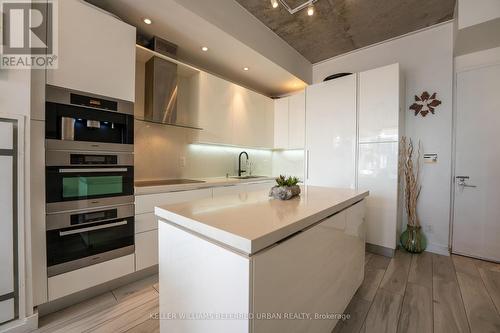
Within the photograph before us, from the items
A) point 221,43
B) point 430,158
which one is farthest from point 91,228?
point 430,158

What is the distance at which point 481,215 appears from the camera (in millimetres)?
→ 2494

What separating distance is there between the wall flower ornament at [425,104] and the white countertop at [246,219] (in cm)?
252

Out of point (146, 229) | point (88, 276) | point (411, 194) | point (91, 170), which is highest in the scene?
point (91, 170)

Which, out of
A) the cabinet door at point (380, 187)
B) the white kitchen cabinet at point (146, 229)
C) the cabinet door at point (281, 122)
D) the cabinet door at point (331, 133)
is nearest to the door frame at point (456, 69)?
the cabinet door at point (380, 187)

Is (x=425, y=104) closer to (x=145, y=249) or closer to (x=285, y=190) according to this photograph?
(x=285, y=190)

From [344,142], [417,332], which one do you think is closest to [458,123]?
[344,142]

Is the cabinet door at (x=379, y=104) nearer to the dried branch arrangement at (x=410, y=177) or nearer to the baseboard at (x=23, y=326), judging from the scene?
the dried branch arrangement at (x=410, y=177)

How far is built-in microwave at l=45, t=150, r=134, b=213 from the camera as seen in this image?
152 centimetres

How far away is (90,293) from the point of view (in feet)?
5.71

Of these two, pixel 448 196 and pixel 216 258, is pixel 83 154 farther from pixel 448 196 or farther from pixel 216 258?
pixel 448 196

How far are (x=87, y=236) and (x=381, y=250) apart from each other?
3.26m

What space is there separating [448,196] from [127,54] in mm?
4037

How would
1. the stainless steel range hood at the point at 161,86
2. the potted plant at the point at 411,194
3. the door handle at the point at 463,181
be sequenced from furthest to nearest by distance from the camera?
the potted plant at the point at 411,194 < the door handle at the point at 463,181 < the stainless steel range hood at the point at 161,86

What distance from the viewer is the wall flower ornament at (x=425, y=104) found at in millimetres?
2739
